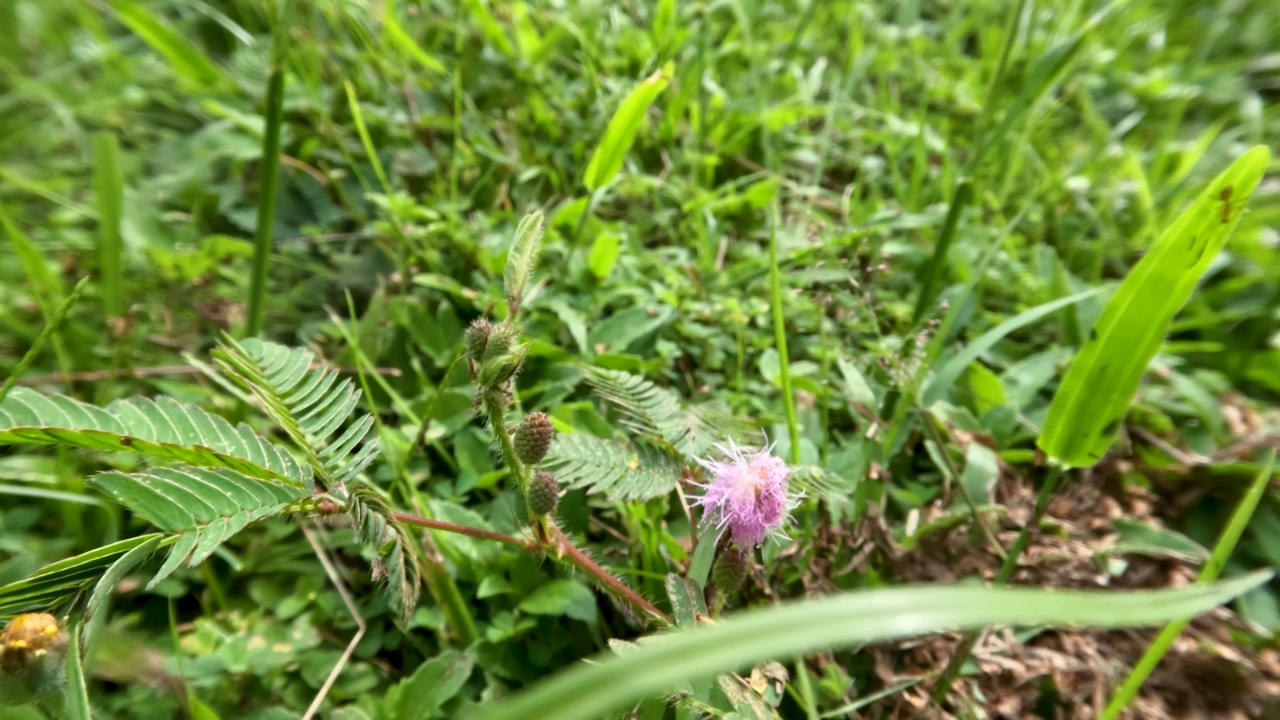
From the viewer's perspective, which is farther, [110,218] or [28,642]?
[110,218]

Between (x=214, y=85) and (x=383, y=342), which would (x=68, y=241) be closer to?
(x=214, y=85)

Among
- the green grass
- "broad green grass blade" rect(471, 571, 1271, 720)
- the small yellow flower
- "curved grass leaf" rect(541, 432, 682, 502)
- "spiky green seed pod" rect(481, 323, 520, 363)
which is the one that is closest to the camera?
"broad green grass blade" rect(471, 571, 1271, 720)

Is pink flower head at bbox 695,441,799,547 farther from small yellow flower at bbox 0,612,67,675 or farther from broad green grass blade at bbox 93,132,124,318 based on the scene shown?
broad green grass blade at bbox 93,132,124,318

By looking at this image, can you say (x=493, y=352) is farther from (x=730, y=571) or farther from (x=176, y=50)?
(x=176, y=50)

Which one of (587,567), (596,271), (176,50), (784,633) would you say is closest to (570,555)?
(587,567)

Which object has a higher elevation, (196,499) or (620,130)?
(620,130)

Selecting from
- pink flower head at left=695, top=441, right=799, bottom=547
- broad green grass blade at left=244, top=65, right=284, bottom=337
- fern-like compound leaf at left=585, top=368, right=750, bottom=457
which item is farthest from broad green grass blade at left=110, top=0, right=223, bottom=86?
pink flower head at left=695, top=441, right=799, bottom=547

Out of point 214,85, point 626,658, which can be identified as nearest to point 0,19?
point 214,85
